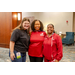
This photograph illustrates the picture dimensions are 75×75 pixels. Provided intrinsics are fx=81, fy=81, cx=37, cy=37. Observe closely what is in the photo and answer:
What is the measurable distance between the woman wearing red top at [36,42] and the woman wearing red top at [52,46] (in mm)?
89

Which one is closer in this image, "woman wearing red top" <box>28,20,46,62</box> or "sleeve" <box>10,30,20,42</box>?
"sleeve" <box>10,30,20,42</box>

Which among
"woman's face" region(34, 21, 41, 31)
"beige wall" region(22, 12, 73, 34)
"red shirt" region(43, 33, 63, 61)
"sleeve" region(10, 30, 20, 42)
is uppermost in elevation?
"beige wall" region(22, 12, 73, 34)

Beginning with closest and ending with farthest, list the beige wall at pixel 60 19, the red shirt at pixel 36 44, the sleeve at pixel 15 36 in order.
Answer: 1. the sleeve at pixel 15 36
2. the red shirt at pixel 36 44
3. the beige wall at pixel 60 19

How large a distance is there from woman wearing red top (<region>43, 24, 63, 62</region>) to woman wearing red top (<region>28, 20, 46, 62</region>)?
89 millimetres

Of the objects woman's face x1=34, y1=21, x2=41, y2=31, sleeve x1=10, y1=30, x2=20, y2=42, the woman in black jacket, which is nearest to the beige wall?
woman's face x1=34, y1=21, x2=41, y2=31

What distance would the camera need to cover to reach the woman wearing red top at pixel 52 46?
130cm

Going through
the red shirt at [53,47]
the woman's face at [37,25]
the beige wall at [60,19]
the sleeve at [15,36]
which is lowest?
the red shirt at [53,47]

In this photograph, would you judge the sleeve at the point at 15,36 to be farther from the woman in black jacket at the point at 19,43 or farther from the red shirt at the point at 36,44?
the red shirt at the point at 36,44

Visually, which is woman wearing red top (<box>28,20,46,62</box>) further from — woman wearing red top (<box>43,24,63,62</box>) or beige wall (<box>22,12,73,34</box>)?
beige wall (<box>22,12,73,34</box>)

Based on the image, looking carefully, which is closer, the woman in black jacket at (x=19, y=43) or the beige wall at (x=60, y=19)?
the woman in black jacket at (x=19, y=43)

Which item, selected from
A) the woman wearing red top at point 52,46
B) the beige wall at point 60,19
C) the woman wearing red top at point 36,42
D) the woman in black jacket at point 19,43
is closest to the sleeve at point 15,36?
the woman in black jacket at point 19,43

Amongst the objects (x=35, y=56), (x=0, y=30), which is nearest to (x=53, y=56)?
(x=35, y=56)

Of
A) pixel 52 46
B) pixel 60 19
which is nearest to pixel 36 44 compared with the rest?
pixel 52 46

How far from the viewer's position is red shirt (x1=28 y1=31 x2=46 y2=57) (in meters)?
1.38
